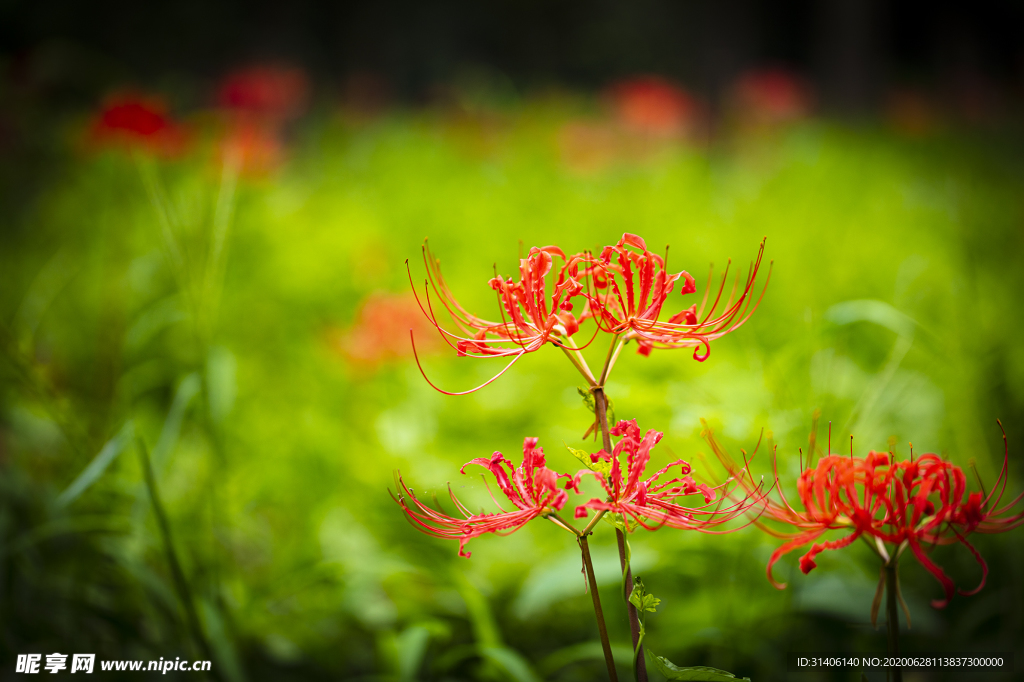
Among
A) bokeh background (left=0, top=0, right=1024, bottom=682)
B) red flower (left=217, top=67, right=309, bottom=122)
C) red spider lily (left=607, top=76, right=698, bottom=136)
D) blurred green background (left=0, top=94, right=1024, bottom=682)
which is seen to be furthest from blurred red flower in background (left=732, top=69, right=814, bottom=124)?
red flower (left=217, top=67, right=309, bottom=122)

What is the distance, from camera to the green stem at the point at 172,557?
1010mm

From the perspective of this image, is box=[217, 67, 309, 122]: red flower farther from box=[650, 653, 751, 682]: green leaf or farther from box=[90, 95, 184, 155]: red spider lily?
box=[650, 653, 751, 682]: green leaf

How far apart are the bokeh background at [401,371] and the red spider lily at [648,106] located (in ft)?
0.16

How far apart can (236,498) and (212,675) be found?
600 millimetres

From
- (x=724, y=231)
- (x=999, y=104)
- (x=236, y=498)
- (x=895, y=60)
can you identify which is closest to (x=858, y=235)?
(x=724, y=231)

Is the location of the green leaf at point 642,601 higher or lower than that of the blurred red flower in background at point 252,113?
lower

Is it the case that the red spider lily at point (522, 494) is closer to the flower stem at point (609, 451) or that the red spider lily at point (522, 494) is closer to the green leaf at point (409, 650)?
the flower stem at point (609, 451)

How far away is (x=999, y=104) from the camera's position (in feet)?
23.4

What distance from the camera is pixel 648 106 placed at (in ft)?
17.4

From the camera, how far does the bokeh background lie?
48.8 inches

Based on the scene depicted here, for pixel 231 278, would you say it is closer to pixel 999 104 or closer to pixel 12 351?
pixel 12 351

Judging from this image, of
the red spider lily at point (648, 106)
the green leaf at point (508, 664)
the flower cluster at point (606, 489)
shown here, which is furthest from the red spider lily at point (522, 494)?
the red spider lily at point (648, 106)

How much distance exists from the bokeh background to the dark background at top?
515 mm

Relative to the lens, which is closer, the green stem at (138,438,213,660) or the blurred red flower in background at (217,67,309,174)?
the green stem at (138,438,213,660)
